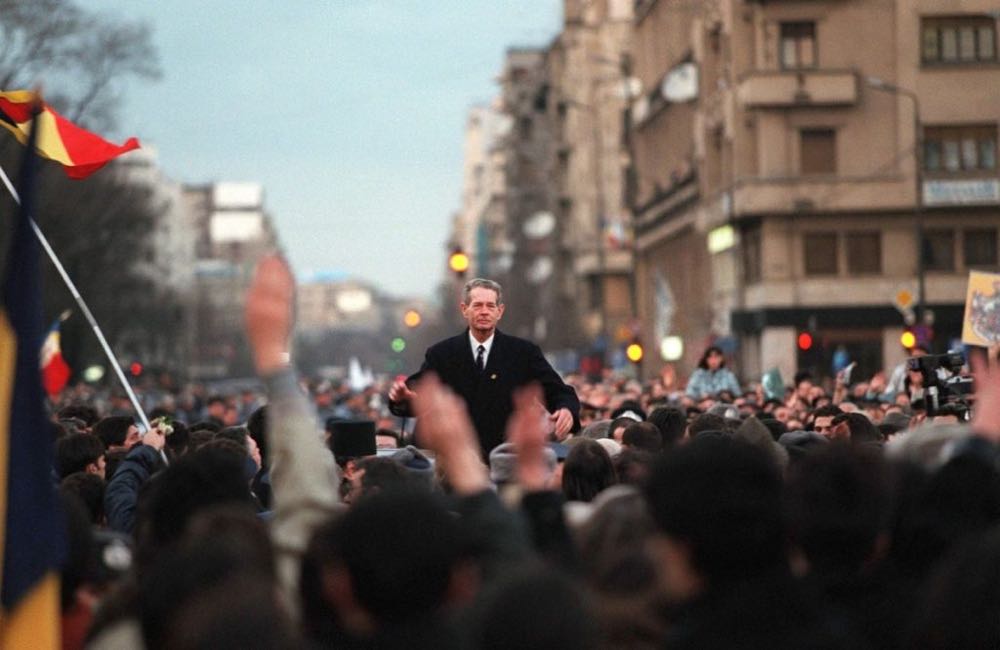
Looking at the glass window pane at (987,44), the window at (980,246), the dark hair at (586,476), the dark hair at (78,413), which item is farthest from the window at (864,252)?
the dark hair at (586,476)

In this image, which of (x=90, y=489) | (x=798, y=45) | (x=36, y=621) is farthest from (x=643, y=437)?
(x=798, y=45)

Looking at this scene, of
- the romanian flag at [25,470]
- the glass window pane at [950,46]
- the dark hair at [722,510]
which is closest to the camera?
the dark hair at [722,510]

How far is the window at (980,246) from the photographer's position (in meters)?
62.0

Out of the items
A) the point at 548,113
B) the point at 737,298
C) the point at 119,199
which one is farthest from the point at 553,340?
the point at 737,298

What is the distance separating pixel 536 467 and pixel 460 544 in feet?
3.48

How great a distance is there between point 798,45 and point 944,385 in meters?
49.9

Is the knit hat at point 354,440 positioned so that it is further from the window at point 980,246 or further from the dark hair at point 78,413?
the window at point 980,246

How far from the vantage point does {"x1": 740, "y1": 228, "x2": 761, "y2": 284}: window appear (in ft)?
210

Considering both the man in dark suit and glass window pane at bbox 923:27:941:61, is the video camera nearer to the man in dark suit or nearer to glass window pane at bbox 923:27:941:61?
the man in dark suit

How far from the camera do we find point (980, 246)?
204ft

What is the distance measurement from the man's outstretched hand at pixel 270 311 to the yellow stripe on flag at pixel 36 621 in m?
0.90

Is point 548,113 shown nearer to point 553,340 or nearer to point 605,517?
point 553,340

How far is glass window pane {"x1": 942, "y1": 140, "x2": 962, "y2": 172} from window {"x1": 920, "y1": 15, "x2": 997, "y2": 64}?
2324mm

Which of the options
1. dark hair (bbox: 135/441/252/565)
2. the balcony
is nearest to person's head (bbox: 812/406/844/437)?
dark hair (bbox: 135/441/252/565)
